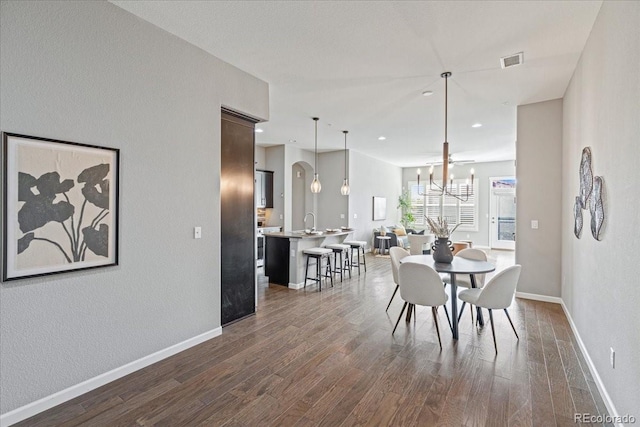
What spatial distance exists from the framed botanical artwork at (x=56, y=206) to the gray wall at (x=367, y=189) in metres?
6.59

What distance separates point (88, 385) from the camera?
233 centimetres

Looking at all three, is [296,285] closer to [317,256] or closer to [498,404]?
[317,256]

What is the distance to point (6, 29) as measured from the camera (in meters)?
1.94

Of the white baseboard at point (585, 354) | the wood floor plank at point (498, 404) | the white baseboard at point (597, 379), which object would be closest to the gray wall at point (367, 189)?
the white baseboard at point (585, 354)

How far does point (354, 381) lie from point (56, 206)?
2.55m

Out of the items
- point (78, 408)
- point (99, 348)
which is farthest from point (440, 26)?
point (78, 408)

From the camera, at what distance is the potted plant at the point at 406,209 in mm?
11050

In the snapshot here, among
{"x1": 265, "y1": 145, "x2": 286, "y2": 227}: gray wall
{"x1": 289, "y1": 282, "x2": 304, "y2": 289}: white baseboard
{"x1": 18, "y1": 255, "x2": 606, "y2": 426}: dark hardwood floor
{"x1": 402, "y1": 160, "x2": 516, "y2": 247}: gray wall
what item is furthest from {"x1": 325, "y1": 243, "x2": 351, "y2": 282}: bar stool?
{"x1": 402, "y1": 160, "x2": 516, "y2": 247}: gray wall

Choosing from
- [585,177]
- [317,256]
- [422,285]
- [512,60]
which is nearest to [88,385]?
[422,285]

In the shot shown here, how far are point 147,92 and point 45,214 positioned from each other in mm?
1265

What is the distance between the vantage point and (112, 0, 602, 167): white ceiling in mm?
2508

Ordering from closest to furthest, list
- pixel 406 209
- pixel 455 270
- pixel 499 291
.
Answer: pixel 499 291 → pixel 455 270 → pixel 406 209

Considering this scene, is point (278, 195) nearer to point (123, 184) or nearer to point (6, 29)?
point (123, 184)

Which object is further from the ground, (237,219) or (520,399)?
(237,219)
